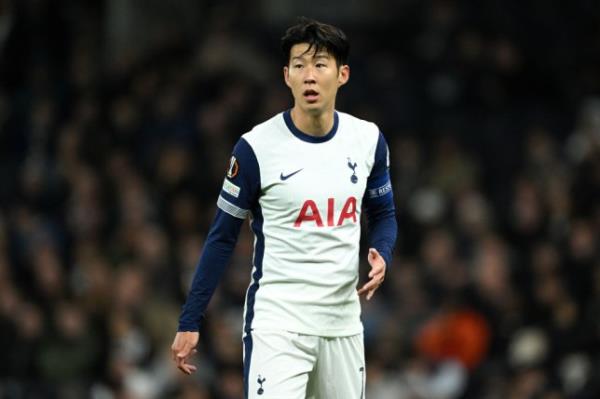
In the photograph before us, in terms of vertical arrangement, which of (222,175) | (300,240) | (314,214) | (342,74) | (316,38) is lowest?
(300,240)

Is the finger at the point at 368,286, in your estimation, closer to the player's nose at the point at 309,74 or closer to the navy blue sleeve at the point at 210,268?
the navy blue sleeve at the point at 210,268

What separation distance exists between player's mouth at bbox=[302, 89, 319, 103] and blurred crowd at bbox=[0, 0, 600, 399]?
191 inches

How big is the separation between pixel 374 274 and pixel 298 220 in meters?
0.45

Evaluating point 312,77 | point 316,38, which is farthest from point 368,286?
point 316,38

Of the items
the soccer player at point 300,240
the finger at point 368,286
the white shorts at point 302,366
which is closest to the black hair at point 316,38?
the soccer player at point 300,240

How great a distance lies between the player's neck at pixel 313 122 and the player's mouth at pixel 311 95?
9 centimetres

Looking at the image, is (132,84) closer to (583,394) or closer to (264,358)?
(583,394)

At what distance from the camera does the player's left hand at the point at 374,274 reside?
6.40 metres

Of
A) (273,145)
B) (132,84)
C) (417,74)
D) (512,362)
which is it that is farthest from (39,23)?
(273,145)

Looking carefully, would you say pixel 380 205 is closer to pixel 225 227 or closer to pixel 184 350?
pixel 225 227

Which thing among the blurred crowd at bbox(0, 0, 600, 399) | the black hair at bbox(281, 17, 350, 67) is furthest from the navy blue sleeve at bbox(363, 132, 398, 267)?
the blurred crowd at bbox(0, 0, 600, 399)

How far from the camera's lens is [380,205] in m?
6.98

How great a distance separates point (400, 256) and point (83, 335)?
114 inches

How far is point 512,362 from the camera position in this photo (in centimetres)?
1173
